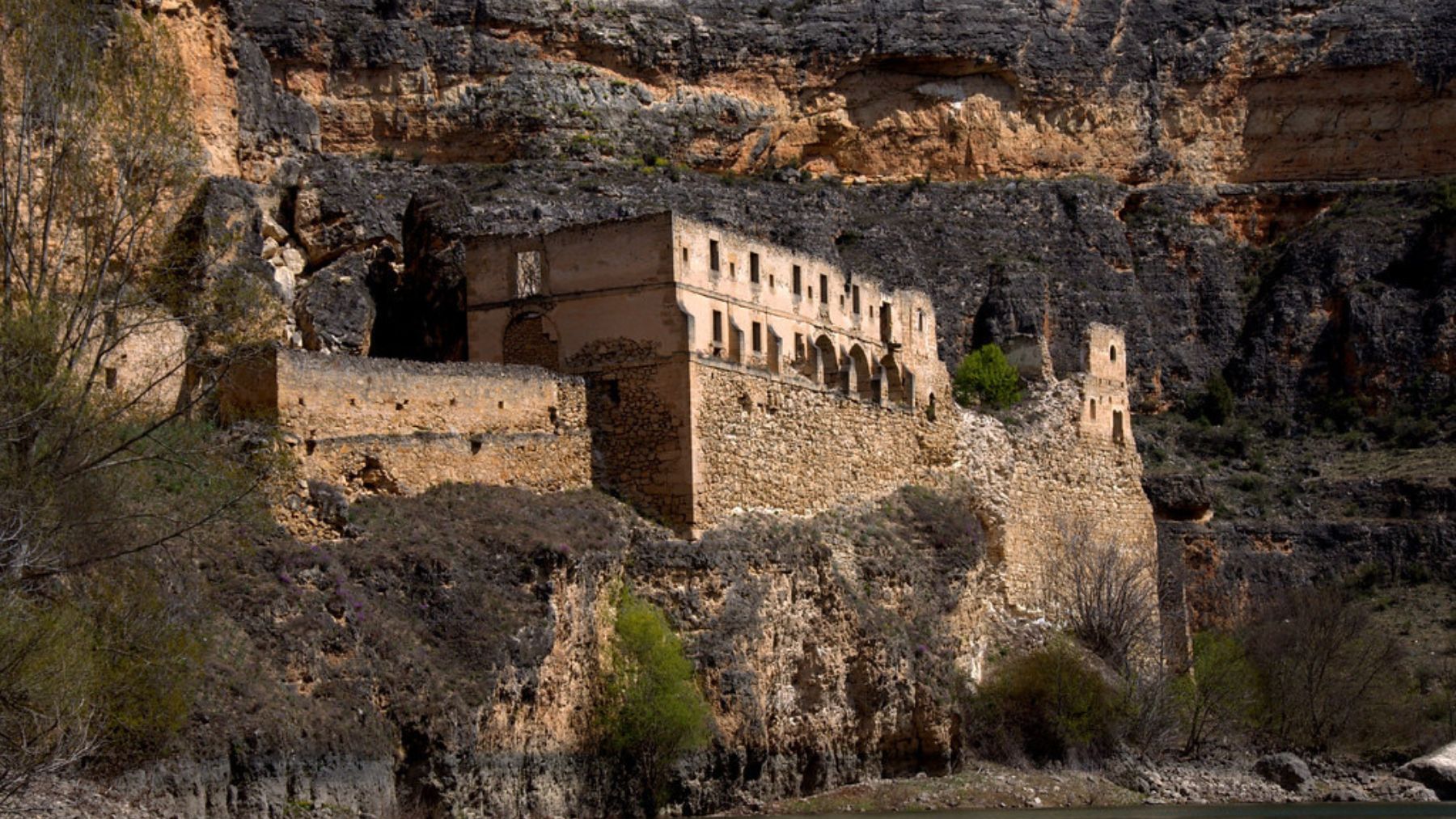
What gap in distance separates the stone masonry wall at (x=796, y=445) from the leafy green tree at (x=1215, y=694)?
320 inches

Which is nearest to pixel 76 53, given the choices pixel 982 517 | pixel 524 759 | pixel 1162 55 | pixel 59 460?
pixel 59 460

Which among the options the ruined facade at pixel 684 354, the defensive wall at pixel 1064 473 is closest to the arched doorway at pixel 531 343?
the ruined facade at pixel 684 354

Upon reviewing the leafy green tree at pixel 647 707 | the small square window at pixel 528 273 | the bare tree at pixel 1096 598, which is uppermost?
the small square window at pixel 528 273

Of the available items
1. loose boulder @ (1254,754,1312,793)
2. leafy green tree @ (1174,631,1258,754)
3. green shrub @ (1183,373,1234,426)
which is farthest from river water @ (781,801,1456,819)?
green shrub @ (1183,373,1234,426)

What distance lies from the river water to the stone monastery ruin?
756 centimetres

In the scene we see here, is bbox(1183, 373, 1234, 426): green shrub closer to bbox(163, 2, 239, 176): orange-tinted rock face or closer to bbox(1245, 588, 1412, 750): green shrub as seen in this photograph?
bbox(1245, 588, 1412, 750): green shrub

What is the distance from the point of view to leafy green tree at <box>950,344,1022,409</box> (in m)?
74.2

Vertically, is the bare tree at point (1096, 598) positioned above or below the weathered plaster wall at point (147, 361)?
below

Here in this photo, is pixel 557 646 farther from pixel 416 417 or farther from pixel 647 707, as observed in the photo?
pixel 416 417

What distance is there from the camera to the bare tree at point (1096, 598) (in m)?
60.2

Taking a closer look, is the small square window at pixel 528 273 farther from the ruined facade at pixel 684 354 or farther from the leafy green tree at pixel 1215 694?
the leafy green tree at pixel 1215 694

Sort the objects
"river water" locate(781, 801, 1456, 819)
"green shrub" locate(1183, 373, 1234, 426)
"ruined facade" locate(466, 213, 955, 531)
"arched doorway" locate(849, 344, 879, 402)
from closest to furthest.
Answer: "ruined facade" locate(466, 213, 955, 531)
"river water" locate(781, 801, 1456, 819)
"arched doorway" locate(849, 344, 879, 402)
"green shrub" locate(1183, 373, 1234, 426)

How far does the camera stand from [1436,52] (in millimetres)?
100188

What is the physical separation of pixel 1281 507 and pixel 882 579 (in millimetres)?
33051
